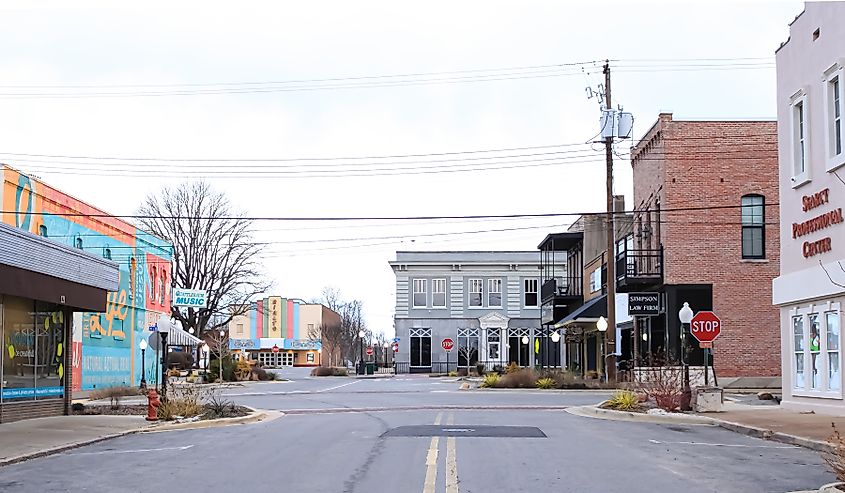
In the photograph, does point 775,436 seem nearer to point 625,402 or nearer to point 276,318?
point 625,402

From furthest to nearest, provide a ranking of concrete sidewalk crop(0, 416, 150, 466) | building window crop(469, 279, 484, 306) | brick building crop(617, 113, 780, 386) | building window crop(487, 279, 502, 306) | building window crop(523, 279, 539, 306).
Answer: building window crop(523, 279, 539, 306), building window crop(487, 279, 502, 306), building window crop(469, 279, 484, 306), brick building crop(617, 113, 780, 386), concrete sidewalk crop(0, 416, 150, 466)

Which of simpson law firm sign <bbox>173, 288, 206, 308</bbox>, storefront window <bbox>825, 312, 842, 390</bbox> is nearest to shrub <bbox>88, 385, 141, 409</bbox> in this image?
simpson law firm sign <bbox>173, 288, 206, 308</bbox>

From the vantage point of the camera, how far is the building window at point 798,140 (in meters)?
24.1

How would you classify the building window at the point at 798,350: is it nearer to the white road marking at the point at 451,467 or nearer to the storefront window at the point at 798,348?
the storefront window at the point at 798,348

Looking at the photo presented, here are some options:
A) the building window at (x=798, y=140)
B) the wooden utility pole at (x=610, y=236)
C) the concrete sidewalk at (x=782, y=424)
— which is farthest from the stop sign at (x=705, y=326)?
Result: the wooden utility pole at (x=610, y=236)

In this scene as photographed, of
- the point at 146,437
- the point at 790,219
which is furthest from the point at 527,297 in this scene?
the point at 146,437

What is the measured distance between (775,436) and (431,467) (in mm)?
8375

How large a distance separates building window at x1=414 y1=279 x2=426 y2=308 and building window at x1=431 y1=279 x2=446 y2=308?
0.69 m

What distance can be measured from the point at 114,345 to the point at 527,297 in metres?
41.0

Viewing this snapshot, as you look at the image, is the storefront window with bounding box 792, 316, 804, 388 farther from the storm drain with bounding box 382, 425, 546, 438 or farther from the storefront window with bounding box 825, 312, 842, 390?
the storm drain with bounding box 382, 425, 546, 438

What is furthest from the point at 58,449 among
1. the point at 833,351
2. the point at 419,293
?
the point at 419,293

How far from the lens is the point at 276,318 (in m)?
113

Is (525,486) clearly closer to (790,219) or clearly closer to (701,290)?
(790,219)

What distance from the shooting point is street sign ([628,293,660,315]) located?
36969 mm
